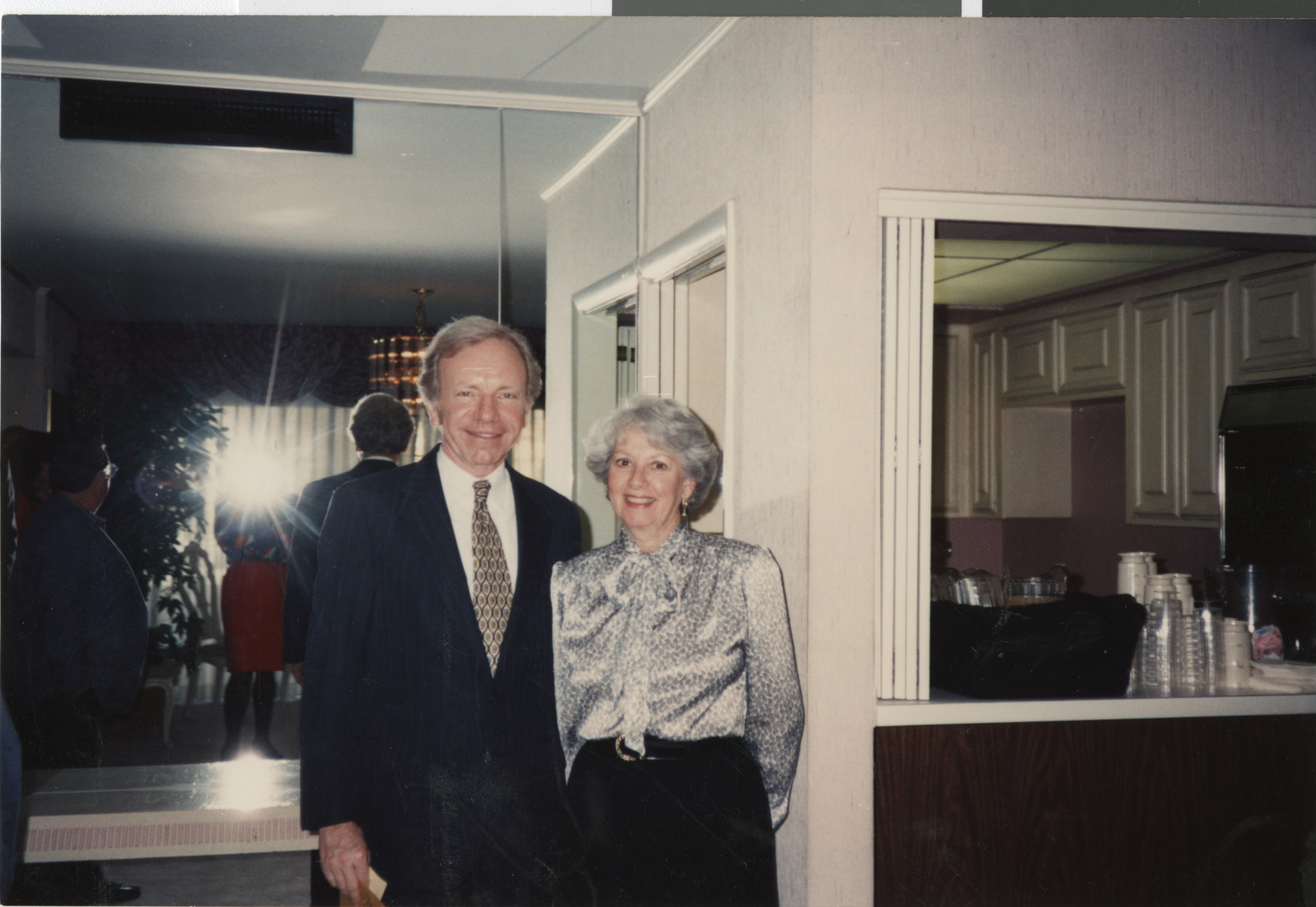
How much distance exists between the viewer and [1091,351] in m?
4.11

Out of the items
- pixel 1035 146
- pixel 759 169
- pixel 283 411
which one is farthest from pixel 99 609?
pixel 1035 146

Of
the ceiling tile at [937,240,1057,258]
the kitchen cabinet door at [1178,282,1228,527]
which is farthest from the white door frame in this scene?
the kitchen cabinet door at [1178,282,1228,527]

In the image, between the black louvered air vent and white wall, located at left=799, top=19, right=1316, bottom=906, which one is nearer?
white wall, located at left=799, top=19, right=1316, bottom=906

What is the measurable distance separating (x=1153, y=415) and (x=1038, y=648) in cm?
205

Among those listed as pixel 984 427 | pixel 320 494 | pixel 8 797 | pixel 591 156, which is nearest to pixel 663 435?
pixel 320 494

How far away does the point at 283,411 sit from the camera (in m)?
2.25

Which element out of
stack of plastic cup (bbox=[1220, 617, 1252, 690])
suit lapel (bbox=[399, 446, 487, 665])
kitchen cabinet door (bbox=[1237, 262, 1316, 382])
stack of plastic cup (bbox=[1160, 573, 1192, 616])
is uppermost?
kitchen cabinet door (bbox=[1237, 262, 1316, 382])

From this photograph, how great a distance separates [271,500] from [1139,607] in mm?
1963

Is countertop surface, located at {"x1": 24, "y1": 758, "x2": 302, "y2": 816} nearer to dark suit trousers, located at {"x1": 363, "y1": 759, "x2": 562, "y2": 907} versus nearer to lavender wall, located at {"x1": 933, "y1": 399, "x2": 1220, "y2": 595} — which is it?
dark suit trousers, located at {"x1": 363, "y1": 759, "x2": 562, "y2": 907}

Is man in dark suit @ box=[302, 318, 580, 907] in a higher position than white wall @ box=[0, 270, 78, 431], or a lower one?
lower

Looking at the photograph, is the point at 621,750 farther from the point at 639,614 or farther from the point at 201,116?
the point at 201,116

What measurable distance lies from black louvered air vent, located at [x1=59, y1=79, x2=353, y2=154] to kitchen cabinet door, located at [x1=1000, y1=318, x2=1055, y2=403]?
3.20 m

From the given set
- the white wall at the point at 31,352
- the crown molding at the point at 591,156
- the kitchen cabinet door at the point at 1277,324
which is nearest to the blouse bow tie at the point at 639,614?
the crown molding at the point at 591,156

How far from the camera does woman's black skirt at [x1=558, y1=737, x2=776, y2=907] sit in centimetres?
184
